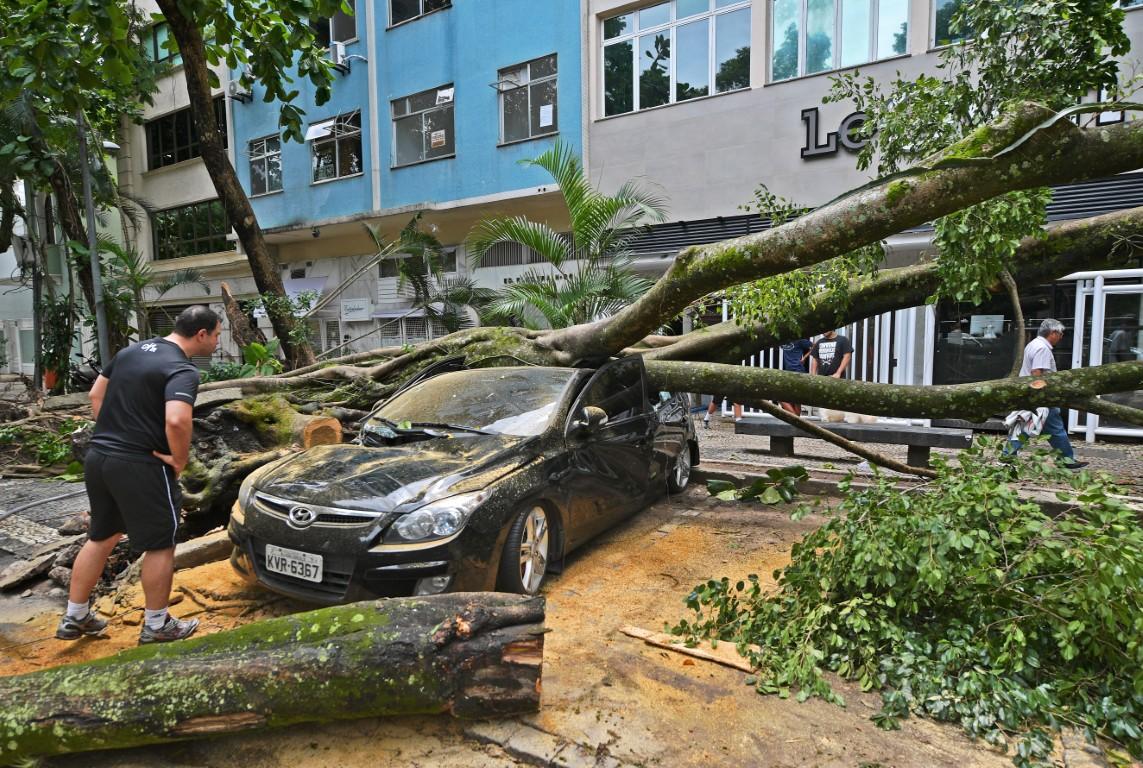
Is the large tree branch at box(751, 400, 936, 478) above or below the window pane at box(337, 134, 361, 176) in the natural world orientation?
below

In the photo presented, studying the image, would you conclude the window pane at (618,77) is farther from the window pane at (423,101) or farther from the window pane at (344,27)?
the window pane at (344,27)

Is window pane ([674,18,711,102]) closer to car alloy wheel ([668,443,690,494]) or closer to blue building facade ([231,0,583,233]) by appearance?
blue building facade ([231,0,583,233])

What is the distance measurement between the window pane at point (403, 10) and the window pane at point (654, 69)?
6201 millimetres

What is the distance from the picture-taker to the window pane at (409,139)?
54.3 feet

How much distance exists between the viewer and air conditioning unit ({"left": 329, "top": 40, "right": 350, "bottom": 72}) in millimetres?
17312

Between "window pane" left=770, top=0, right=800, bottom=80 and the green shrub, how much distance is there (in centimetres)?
1001

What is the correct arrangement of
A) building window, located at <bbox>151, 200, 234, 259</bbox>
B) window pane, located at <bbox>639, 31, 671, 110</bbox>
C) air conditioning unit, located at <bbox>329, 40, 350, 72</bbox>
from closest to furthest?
1. window pane, located at <bbox>639, 31, 671, 110</bbox>
2. air conditioning unit, located at <bbox>329, 40, 350, 72</bbox>
3. building window, located at <bbox>151, 200, 234, 259</bbox>

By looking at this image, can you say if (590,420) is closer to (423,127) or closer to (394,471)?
(394,471)

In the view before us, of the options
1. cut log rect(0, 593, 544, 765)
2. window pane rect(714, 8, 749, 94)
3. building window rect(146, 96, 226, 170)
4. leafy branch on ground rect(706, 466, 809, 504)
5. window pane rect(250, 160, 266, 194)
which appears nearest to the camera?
cut log rect(0, 593, 544, 765)

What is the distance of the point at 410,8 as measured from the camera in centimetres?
1645

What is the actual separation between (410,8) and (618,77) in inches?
243

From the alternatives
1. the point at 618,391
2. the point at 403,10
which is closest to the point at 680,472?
the point at 618,391

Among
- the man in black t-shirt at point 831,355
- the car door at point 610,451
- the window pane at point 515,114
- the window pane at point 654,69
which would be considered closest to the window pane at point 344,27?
the window pane at point 515,114

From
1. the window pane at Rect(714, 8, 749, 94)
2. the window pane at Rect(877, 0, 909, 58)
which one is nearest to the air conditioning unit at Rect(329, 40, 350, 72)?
the window pane at Rect(714, 8, 749, 94)
